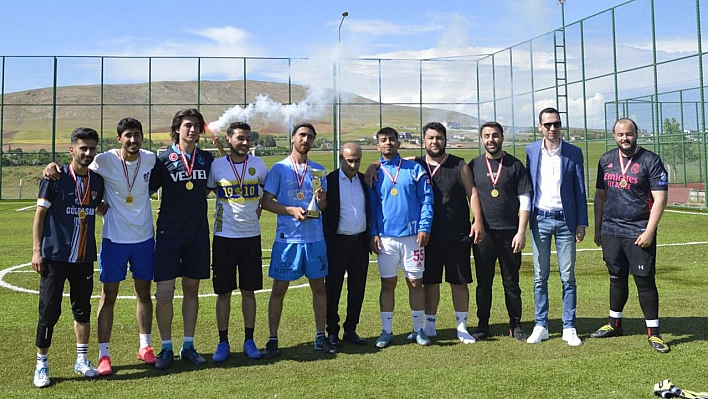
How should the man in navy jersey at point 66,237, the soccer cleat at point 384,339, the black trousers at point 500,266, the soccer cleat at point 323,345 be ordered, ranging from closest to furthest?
the man in navy jersey at point 66,237
the soccer cleat at point 323,345
the soccer cleat at point 384,339
the black trousers at point 500,266

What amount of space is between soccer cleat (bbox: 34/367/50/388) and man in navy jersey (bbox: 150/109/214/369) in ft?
2.61

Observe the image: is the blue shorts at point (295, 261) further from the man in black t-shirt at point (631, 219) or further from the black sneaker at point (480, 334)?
the man in black t-shirt at point (631, 219)

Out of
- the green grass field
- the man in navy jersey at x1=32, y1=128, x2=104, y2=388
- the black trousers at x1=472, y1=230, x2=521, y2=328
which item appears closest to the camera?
the green grass field

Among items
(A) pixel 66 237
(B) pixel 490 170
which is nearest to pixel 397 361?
(B) pixel 490 170

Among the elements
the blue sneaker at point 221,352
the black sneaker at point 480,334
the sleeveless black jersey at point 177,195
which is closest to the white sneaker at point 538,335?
the black sneaker at point 480,334

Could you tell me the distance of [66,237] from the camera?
4.64 meters

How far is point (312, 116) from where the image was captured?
118 feet

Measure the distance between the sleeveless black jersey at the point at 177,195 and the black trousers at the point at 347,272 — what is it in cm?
125

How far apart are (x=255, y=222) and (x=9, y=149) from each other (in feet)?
110

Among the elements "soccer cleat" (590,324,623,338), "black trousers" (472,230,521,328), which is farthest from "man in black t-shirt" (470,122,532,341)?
"soccer cleat" (590,324,623,338)

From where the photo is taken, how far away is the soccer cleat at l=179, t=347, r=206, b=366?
5.05 m

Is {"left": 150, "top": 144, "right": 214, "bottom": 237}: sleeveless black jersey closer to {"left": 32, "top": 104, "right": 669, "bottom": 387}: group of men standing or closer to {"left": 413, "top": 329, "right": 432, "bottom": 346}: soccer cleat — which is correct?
{"left": 32, "top": 104, "right": 669, "bottom": 387}: group of men standing

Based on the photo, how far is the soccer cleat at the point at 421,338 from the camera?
5.54 metres

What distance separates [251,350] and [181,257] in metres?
0.98
